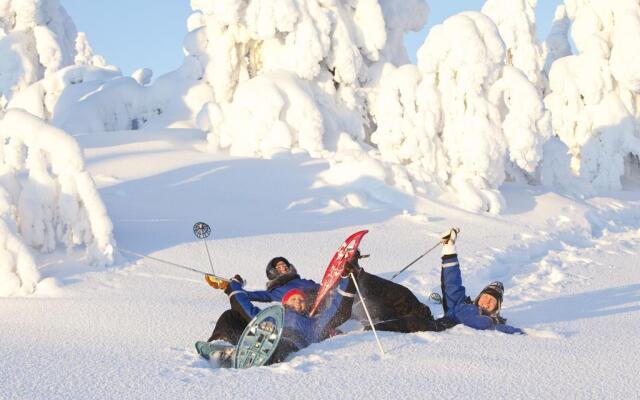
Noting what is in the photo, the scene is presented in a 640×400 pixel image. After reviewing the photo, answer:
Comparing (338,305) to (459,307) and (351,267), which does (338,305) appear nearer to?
(351,267)

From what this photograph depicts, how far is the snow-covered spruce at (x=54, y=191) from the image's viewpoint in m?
7.26

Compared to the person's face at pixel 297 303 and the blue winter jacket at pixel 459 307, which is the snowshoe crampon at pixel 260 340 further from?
the blue winter jacket at pixel 459 307

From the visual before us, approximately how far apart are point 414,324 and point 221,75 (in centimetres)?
1820

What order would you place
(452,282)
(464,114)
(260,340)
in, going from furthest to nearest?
(464,114)
(452,282)
(260,340)

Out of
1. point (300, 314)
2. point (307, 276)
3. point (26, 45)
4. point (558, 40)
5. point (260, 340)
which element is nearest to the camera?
point (260, 340)

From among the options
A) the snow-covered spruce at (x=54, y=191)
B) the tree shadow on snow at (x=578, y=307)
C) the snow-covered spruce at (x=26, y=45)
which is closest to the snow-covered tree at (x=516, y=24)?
the snow-covered spruce at (x=26, y=45)

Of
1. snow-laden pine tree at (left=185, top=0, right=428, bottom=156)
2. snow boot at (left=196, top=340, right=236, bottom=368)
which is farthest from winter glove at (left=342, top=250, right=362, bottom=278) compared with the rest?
snow-laden pine tree at (left=185, top=0, right=428, bottom=156)

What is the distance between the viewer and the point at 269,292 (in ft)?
17.5

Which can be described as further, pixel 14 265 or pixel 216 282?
pixel 14 265

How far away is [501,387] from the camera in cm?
385


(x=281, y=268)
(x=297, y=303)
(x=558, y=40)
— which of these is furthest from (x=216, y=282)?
(x=558, y=40)

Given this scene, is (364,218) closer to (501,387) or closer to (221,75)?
(501,387)

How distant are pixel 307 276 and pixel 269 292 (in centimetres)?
239

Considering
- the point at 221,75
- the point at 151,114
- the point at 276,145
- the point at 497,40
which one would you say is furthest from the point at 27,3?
the point at 497,40
